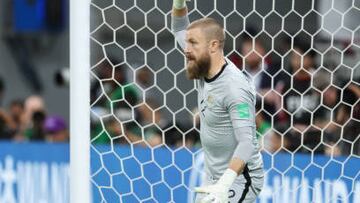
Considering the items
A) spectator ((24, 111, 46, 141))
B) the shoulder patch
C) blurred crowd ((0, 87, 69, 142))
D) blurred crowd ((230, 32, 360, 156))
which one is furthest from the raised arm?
spectator ((24, 111, 46, 141))

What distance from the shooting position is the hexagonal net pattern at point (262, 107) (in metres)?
5.30

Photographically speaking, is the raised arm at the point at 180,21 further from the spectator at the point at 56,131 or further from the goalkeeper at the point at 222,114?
the spectator at the point at 56,131

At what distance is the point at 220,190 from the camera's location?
3.72 meters

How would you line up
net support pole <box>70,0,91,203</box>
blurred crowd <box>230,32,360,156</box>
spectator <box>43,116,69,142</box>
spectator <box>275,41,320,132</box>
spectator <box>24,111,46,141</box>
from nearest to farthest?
net support pole <box>70,0,91,203</box> < blurred crowd <box>230,32,360,156</box> < spectator <box>275,41,320,132</box> < spectator <box>43,116,69,142</box> < spectator <box>24,111,46,141</box>

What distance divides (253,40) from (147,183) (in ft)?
3.27

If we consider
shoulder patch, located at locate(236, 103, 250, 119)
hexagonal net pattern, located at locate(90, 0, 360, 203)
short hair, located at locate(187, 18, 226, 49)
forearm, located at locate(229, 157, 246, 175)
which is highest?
short hair, located at locate(187, 18, 226, 49)

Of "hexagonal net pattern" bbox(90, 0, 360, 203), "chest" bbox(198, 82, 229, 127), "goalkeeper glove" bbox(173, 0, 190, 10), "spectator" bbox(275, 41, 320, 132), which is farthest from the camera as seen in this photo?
→ "spectator" bbox(275, 41, 320, 132)

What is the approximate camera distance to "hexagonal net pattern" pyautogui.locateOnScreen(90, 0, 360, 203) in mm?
5301

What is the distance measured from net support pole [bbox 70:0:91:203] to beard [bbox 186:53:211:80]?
458mm

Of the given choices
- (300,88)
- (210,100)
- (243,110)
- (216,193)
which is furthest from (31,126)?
(216,193)

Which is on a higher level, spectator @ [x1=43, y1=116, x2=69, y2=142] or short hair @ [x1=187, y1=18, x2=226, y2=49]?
short hair @ [x1=187, y1=18, x2=226, y2=49]

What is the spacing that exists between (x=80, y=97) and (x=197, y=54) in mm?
546

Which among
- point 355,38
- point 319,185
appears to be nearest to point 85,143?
point 319,185

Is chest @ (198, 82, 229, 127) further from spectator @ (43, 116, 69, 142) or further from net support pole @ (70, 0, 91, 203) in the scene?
spectator @ (43, 116, 69, 142)
